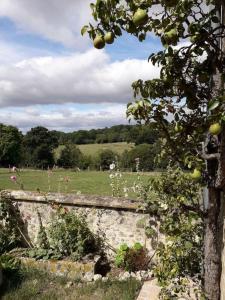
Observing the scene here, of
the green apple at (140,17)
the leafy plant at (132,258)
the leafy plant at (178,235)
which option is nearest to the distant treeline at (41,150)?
the leafy plant at (132,258)

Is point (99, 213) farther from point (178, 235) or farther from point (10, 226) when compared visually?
point (178, 235)

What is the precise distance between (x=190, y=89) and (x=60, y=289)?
427 centimetres

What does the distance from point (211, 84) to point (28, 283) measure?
4.67m

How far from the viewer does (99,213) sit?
25.0 ft

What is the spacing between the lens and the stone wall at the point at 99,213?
734 cm

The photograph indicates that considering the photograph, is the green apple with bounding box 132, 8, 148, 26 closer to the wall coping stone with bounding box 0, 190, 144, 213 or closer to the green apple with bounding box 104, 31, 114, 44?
the green apple with bounding box 104, 31, 114, 44

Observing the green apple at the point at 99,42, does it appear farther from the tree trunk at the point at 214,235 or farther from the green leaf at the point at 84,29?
the tree trunk at the point at 214,235

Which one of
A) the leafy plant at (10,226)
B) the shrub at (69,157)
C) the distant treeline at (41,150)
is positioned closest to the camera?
the leafy plant at (10,226)

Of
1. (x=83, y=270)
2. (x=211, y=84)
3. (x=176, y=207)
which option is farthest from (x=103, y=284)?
(x=211, y=84)

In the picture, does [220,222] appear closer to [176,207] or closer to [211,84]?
[176,207]

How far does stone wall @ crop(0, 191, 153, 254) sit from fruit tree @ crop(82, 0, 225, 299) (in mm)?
3772

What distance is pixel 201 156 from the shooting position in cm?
327

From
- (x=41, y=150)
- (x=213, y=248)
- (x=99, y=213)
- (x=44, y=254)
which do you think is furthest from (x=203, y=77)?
(x=41, y=150)

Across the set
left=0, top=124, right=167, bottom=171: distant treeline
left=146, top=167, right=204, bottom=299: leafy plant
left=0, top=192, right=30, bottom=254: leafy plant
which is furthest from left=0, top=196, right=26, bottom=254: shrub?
left=0, top=124, right=167, bottom=171: distant treeline
